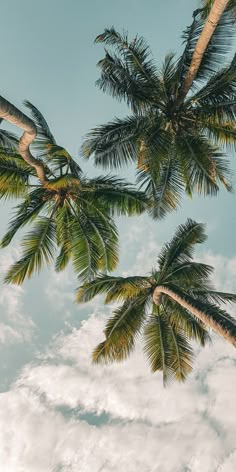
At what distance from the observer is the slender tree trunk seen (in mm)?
7780

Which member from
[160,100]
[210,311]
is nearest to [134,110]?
[160,100]

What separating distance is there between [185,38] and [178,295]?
750 centimetres

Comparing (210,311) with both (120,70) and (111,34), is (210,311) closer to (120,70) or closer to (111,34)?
(120,70)

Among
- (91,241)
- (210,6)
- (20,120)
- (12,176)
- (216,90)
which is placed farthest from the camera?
(91,241)

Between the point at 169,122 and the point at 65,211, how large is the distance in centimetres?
421

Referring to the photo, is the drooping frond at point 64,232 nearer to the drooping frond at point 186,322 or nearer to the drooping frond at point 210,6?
the drooping frond at point 186,322

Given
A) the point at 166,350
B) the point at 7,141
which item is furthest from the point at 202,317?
the point at 7,141

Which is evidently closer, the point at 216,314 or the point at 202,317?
the point at 216,314

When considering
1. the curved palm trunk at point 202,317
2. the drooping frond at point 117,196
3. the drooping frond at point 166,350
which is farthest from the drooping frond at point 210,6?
the drooping frond at point 166,350

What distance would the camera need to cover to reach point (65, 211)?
12.4 meters

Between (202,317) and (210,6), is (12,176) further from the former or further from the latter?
(210,6)

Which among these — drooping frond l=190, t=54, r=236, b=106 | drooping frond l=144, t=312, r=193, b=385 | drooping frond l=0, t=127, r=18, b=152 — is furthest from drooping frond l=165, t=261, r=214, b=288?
drooping frond l=0, t=127, r=18, b=152

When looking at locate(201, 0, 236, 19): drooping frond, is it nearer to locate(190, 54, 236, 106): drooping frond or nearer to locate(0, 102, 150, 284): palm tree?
locate(190, 54, 236, 106): drooping frond

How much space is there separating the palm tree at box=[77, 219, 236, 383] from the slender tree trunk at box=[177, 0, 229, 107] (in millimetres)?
4752
